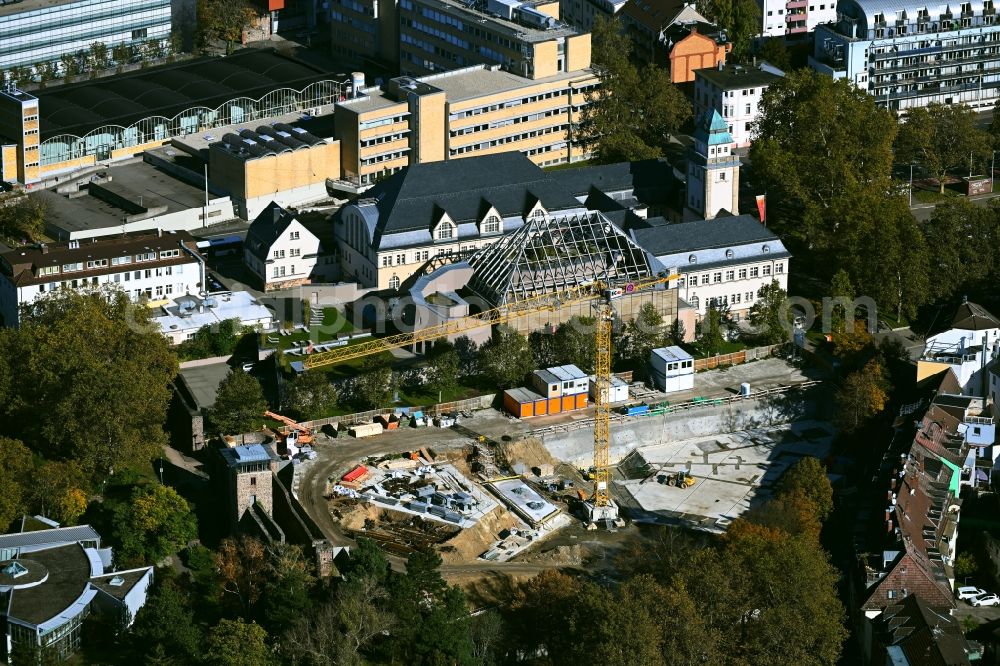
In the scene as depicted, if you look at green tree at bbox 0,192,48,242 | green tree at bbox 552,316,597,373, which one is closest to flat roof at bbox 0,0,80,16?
green tree at bbox 0,192,48,242

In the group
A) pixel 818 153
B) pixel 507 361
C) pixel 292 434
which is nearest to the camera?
pixel 292 434

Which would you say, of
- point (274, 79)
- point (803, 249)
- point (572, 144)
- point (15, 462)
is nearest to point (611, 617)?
point (15, 462)

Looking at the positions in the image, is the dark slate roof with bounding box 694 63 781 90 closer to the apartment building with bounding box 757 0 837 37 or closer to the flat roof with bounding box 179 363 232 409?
the apartment building with bounding box 757 0 837 37

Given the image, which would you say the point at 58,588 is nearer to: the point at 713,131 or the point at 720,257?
→ the point at 720,257

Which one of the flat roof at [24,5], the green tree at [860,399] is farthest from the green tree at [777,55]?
the flat roof at [24,5]

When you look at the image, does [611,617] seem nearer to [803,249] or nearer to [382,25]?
[803,249]

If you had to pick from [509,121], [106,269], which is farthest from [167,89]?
[106,269]

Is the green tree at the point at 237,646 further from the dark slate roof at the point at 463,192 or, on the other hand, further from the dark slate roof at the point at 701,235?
the dark slate roof at the point at 701,235
